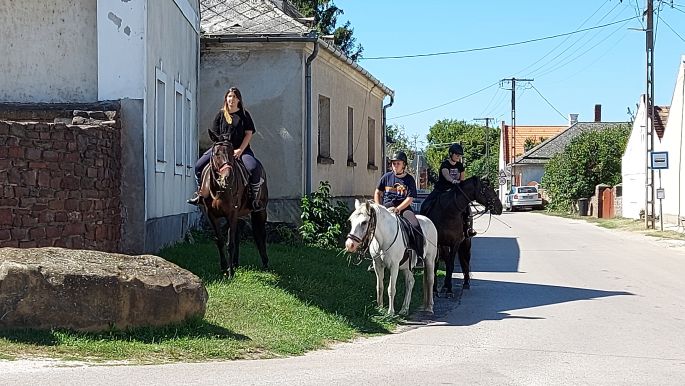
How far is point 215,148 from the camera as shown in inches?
523

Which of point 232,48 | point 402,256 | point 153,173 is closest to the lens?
point 402,256

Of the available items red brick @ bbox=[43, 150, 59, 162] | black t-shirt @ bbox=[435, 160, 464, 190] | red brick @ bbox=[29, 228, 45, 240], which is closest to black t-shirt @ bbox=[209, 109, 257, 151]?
red brick @ bbox=[43, 150, 59, 162]

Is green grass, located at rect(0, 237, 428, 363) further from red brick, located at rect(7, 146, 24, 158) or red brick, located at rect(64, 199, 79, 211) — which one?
red brick, located at rect(7, 146, 24, 158)

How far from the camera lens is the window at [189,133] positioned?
19.2 m

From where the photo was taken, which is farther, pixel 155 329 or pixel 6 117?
pixel 6 117

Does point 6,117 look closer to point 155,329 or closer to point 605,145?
point 155,329

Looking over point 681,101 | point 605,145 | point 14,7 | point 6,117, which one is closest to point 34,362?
point 6,117

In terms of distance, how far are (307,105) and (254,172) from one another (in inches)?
293

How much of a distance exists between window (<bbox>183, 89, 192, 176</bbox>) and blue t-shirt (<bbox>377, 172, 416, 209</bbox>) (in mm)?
6446

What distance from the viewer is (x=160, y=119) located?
52.7 ft

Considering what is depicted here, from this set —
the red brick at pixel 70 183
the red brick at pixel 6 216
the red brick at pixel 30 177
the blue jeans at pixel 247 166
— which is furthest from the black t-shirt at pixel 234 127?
the red brick at pixel 6 216

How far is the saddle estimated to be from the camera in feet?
42.6

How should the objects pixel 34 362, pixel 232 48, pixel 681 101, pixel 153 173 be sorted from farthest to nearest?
pixel 681 101
pixel 232 48
pixel 153 173
pixel 34 362

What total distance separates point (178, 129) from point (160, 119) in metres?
2.09
